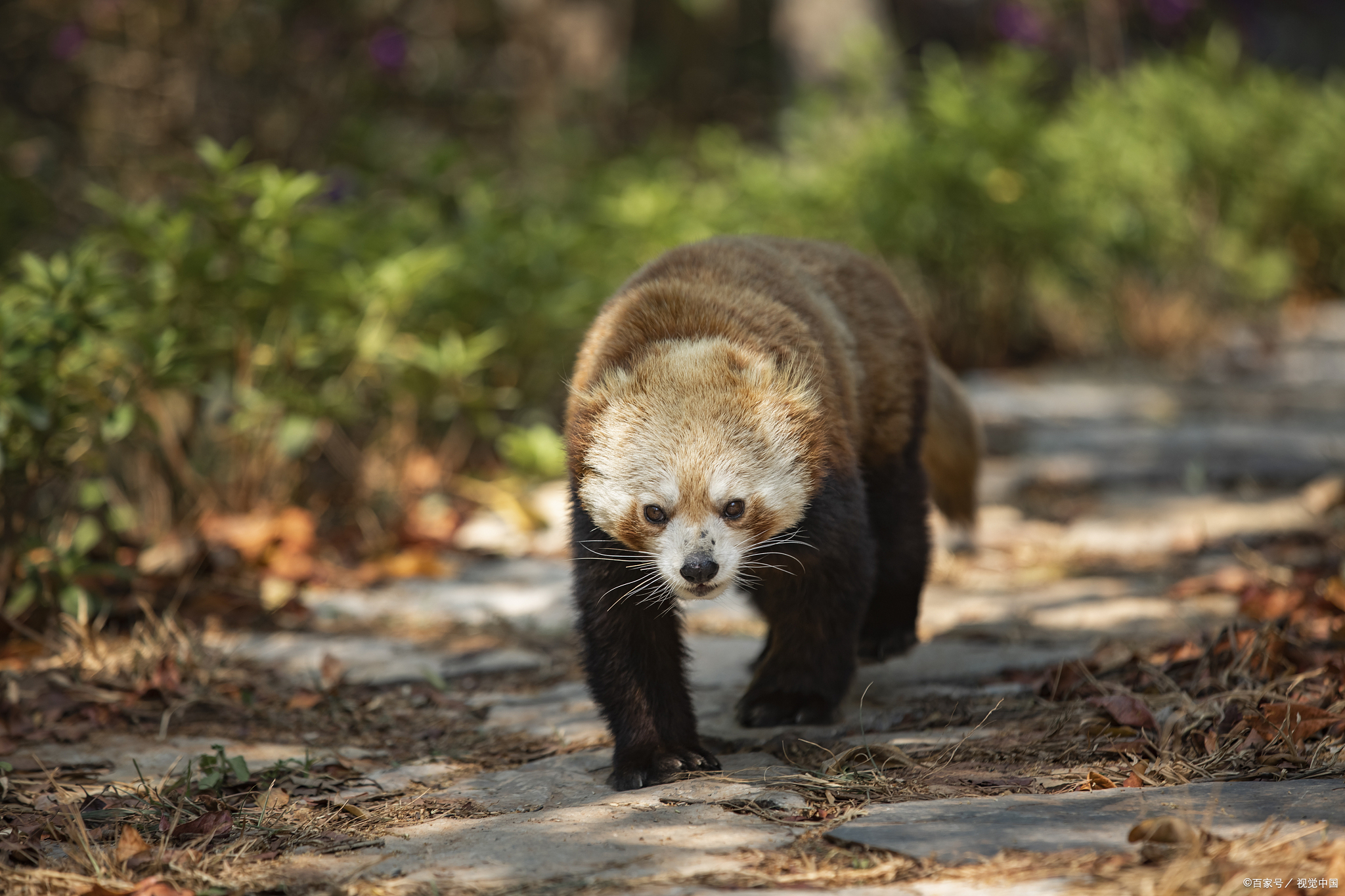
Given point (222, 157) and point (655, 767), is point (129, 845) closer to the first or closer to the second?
point (655, 767)

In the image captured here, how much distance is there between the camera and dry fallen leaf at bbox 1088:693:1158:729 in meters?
3.17

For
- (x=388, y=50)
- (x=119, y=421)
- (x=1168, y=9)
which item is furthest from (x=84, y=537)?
(x=1168, y=9)

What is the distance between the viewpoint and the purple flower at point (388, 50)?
9.30 m

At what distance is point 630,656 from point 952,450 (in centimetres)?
199

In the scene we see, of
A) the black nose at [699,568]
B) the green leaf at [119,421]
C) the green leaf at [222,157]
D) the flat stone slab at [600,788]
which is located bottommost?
the flat stone slab at [600,788]

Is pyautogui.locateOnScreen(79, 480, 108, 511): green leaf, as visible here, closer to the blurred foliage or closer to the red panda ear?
the blurred foliage

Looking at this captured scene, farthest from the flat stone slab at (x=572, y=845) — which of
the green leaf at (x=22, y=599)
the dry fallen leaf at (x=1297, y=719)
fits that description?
Result: the green leaf at (x=22, y=599)

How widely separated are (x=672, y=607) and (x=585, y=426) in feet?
1.84

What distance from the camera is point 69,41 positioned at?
8539mm

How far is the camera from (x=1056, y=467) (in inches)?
264

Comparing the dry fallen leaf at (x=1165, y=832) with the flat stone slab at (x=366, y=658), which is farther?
the flat stone slab at (x=366, y=658)

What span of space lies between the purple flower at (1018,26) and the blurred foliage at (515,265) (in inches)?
24.9

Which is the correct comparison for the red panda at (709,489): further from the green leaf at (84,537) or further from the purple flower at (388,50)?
the purple flower at (388,50)

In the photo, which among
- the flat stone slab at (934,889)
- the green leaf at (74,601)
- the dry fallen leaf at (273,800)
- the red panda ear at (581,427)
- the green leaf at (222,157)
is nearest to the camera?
the flat stone slab at (934,889)
